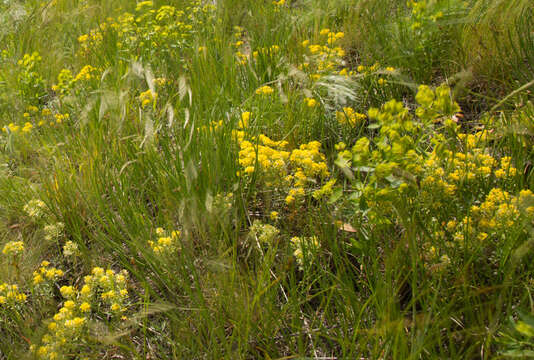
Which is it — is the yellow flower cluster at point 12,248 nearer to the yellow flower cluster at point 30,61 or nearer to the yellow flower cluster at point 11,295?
the yellow flower cluster at point 11,295

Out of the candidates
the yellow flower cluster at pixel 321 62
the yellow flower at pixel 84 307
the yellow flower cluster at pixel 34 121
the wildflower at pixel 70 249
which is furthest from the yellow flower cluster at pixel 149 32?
the yellow flower at pixel 84 307

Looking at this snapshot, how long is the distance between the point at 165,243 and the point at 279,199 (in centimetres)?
54

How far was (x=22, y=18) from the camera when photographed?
4.07 m

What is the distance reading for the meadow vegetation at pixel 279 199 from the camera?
4.50 ft

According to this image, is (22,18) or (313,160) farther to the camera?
(22,18)

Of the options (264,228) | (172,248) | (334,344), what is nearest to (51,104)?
(172,248)

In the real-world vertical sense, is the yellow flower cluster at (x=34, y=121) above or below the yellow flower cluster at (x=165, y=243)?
above

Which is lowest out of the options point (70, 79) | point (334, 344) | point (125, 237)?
point (334, 344)

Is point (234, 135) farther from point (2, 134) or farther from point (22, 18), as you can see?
point (22, 18)

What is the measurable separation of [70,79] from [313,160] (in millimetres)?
1588

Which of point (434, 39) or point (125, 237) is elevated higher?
point (434, 39)

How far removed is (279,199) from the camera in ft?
6.17

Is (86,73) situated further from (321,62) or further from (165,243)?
(165,243)

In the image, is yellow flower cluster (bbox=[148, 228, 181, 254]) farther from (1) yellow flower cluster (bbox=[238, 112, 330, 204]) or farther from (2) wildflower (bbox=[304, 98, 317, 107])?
(2) wildflower (bbox=[304, 98, 317, 107])
